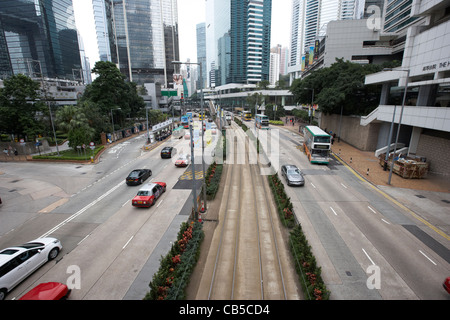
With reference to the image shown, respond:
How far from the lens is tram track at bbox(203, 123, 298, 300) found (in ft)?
34.6

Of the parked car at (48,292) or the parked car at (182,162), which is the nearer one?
the parked car at (48,292)

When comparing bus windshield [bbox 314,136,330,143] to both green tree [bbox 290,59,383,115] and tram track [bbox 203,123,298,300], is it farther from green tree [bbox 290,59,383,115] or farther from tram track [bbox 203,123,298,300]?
green tree [bbox 290,59,383,115]

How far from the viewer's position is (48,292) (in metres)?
9.52

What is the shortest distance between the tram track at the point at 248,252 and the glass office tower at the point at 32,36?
10632cm

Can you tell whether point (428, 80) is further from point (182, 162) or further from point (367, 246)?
point (182, 162)

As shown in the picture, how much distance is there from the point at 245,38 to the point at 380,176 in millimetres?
149425

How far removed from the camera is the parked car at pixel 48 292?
9250mm

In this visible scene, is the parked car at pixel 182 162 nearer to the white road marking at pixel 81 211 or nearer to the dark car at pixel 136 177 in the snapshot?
the dark car at pixel 136 177

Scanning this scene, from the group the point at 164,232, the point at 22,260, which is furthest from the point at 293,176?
the point at 22,260

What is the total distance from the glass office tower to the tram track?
106322mm

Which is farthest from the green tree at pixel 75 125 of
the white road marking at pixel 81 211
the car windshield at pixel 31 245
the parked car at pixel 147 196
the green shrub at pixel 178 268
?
the green shrub at pixel 178 268

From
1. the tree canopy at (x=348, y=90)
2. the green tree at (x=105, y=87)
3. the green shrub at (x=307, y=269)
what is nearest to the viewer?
the green shrub at (x=307, y=269)

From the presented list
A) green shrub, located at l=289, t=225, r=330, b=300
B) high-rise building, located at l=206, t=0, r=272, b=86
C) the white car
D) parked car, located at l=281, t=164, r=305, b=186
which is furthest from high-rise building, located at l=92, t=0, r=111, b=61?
green shrub, located at l=289, t=225, r=330, b=300

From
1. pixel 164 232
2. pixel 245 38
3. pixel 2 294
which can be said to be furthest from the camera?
pixel 245 38
